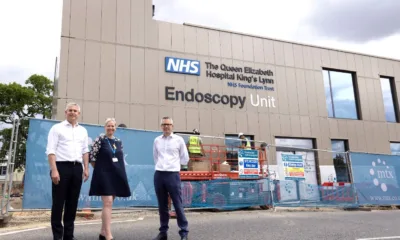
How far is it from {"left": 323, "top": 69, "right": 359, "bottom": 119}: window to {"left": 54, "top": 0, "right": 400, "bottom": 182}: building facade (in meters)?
0.06

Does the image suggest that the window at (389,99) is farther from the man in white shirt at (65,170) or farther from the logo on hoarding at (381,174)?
the man in white shirt at (65,170)

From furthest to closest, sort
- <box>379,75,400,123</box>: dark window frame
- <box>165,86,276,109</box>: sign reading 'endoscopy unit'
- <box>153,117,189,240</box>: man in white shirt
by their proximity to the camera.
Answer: <box>379,75,400,123</box>: dark window frame
<box>165,86,276,109</box>: sign reading 'endoscopy unit'
<box>153,117,189,240</box>: man in white shirt

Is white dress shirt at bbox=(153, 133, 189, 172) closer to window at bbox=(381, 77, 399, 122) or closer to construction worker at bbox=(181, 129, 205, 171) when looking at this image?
construction worker at bbox=(181, 129, 205, 171)

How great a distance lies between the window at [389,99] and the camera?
19469 mm

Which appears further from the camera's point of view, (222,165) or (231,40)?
(231,40)

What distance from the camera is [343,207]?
1041 cm

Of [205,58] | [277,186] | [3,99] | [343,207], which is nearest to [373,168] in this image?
[343,207]

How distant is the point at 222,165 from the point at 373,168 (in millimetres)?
5547

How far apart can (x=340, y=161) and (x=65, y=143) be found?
11.8 meters

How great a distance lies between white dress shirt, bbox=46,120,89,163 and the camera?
379cm

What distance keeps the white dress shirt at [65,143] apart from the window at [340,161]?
9.35 metres

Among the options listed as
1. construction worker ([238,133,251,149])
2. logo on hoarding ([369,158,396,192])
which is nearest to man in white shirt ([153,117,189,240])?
construction worker ([238,133,251,149])

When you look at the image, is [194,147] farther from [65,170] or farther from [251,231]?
[65,170]

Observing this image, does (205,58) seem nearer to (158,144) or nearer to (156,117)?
(156,117)
